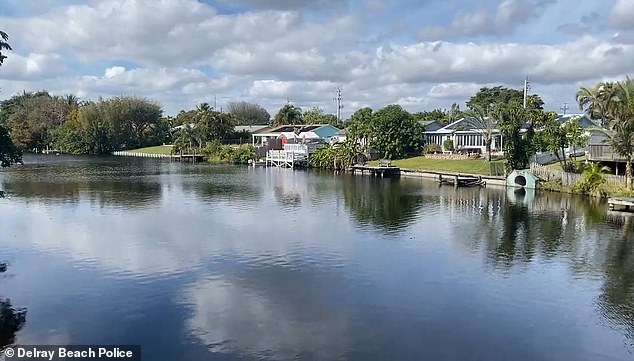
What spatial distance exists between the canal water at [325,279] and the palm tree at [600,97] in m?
9.11

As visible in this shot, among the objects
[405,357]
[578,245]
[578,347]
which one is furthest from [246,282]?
[578,245]

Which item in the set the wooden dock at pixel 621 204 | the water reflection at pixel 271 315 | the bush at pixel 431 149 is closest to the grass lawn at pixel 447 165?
the bush at pixel 431 149

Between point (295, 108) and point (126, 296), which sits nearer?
point (126, 296)

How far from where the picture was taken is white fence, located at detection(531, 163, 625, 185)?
41.8 m

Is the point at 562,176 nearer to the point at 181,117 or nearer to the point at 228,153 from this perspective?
the point at 228,153

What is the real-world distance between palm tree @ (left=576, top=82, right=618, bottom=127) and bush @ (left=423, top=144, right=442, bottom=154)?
25.8 m

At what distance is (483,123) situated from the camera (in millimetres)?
66000

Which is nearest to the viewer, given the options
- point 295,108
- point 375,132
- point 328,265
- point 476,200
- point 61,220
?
point 328,265

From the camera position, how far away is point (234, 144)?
10938 cm

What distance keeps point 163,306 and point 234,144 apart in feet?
303

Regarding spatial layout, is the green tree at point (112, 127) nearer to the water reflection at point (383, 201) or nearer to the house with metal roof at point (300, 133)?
the house with metal roof at point (300, 133)

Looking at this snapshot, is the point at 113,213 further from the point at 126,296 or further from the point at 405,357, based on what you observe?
the point at 405,357

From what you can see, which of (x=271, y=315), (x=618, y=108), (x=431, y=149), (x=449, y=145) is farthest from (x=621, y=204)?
(x=431, y=149)

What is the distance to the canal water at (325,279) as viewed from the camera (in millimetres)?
15625
